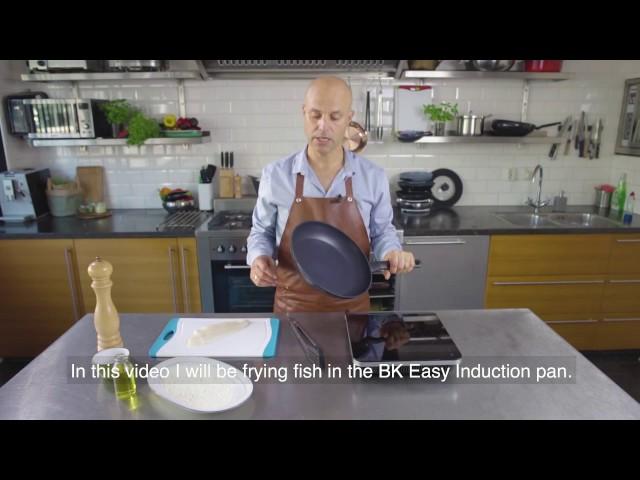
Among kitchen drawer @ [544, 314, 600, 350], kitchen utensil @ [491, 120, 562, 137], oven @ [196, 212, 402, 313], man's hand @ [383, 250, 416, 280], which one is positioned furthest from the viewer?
kitchen utensil @ [491, 120, 562, 137]

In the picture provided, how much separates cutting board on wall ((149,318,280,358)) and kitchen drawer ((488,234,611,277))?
5.99ft

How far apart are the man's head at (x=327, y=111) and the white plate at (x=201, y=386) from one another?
2.83 feet

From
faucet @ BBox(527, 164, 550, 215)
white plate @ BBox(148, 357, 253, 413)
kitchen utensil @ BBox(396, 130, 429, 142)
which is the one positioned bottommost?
white plate @ BBox(148, 357, 253, 413)

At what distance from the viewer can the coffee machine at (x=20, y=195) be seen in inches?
115

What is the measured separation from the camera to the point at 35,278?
2795mm

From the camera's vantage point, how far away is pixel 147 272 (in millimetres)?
2768

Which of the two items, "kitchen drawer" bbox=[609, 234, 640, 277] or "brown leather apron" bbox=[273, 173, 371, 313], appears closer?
"brown leather apron" bbox=[273, 173, 371, 313]

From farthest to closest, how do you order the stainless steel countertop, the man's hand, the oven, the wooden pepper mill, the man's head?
the oven
the man's head
the man's hand
the wooden pepper mill
the stainless steel countertop

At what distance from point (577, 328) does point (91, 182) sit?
3.43 meters

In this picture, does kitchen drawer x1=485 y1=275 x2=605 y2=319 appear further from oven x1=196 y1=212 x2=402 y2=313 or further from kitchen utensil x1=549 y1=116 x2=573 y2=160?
kitchen utensil x1=549 y1=116 x2=573 y2=160

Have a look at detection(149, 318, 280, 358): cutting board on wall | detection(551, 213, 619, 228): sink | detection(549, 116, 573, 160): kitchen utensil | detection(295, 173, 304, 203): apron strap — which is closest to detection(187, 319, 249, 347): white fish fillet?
detection(149, 318, 280, 358): cutting board on wall

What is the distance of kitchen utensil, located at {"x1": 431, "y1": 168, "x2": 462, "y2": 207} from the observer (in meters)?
3.31

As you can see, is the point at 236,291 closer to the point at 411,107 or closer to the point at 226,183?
the point at 226,183

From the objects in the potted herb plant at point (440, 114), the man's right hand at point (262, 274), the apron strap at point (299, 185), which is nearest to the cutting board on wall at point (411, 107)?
the potted herb plant at point (440, 114)
